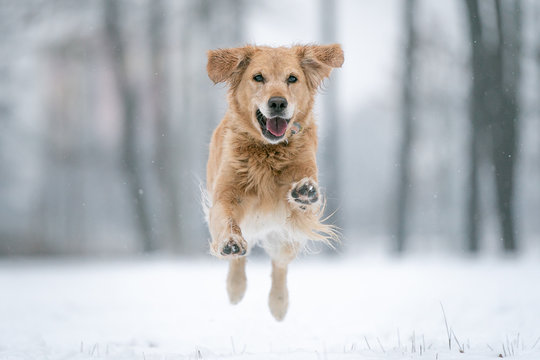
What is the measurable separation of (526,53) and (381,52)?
18.9 feet

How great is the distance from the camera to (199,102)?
57.7ft

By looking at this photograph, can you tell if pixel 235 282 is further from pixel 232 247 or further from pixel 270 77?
pixel 270 77

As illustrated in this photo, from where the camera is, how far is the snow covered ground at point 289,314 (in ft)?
14.6

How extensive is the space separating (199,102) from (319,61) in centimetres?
1305

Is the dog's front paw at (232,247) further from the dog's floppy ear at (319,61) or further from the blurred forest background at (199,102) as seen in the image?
the blurred forest background at (199,102)

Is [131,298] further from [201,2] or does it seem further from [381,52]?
[381,52]

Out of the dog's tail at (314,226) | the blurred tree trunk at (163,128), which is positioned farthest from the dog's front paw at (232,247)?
the blurred tree trunk at (163,128)

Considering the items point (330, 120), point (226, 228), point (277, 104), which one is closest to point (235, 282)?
point (226, 228)

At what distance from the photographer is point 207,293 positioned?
7.62 metres

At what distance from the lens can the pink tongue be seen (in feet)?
14.6

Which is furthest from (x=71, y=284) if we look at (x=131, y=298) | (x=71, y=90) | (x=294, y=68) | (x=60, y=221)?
(x=60, y=221)

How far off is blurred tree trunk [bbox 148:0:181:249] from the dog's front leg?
37.8 feet

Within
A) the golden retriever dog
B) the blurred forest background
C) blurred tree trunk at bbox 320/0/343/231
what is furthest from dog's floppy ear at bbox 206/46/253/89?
blurred tree trunk at bbox 320/0/343/231

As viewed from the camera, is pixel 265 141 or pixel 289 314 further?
pixel 289 314
